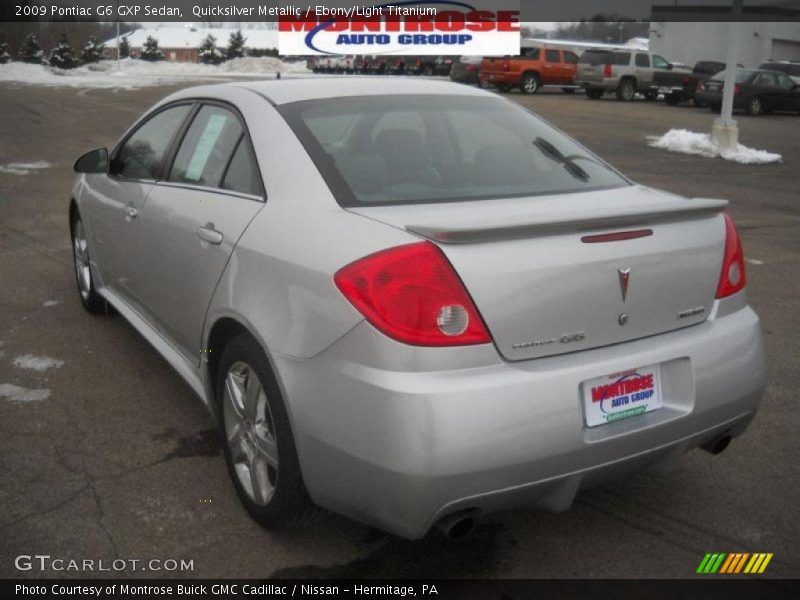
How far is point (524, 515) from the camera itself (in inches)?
124

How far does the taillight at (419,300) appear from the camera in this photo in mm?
2369

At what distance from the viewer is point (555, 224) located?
252cm

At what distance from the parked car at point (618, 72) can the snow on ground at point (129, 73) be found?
12.4 meters

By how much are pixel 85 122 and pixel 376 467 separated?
58.1 feet

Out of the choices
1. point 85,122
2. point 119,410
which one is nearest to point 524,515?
point 119,410

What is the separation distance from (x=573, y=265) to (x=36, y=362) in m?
3.39

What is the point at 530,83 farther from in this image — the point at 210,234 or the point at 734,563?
the point at 734,563

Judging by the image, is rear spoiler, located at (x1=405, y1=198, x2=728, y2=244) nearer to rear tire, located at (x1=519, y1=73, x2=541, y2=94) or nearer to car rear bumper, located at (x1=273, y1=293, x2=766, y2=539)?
car rear bumper, located at (x1=273, y1=293, x2=766, y2=539)

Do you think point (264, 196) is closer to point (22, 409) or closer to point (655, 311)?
point (655, 311)

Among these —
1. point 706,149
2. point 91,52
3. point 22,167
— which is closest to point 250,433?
point 22,167

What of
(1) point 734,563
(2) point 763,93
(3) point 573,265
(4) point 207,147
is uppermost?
(4) point 207,147

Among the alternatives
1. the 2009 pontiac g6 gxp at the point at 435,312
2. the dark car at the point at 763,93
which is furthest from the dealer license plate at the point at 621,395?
the dark car at the point at 763,93

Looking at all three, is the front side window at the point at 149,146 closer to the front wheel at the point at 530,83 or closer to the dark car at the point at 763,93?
the dark car at the point at 763,93

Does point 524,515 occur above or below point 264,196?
below
